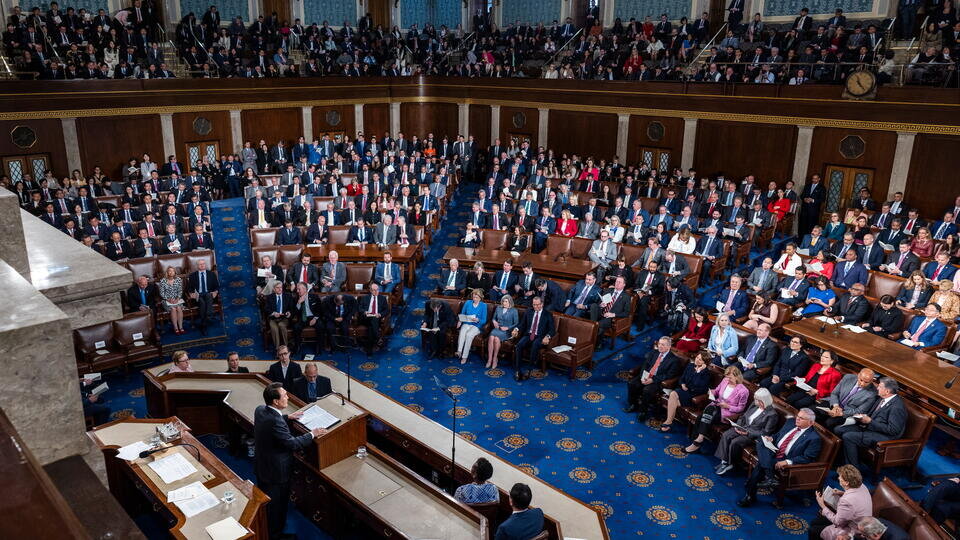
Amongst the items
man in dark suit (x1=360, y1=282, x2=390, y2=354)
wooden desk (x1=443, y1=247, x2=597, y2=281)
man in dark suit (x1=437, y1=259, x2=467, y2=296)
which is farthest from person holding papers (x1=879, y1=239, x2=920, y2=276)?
man in dark suit (x1=360, y1=282, x2=390, y2=354)

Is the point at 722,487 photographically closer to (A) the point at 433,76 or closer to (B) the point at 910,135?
(B) the point at 910,135

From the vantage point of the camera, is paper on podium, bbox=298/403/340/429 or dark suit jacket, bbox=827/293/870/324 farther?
dark suit jacket, bbox=827/293/870/324

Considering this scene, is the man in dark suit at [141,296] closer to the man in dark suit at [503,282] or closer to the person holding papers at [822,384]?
the man in dark suit at [503,282]

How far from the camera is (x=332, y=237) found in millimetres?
14031

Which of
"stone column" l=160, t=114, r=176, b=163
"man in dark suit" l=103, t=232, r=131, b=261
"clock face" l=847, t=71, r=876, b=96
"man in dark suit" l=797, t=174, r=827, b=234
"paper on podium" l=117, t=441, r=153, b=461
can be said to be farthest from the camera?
"stone column" l=160, t=114, r=176, b=163

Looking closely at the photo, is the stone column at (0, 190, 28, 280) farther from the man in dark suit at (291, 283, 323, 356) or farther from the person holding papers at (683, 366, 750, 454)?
the man in dark suit at (291, 283, 323, 356)

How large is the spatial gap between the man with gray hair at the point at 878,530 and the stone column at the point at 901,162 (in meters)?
12.8

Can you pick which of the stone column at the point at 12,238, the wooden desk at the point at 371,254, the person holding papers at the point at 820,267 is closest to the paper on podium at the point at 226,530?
the stone column at the point at 12,238

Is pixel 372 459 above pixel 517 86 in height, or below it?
below

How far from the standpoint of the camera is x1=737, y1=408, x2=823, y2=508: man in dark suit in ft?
22.9

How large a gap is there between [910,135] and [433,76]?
15417mm

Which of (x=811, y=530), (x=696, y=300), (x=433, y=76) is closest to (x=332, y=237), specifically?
(x=696, y=300)

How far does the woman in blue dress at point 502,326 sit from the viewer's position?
10.2 m

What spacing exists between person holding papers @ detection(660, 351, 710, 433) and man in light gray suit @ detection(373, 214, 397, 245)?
6950 millimetres
